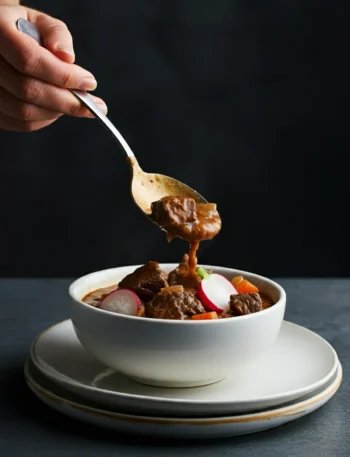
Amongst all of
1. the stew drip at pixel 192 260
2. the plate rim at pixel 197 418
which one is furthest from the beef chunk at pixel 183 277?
the plate rim at pixel 197 418

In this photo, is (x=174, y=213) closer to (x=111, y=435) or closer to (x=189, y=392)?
(x=189, y=392)

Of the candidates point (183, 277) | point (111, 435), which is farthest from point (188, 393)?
point (183, 277)

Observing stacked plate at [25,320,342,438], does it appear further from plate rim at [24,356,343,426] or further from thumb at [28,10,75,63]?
thumb at [28,10,75,63]

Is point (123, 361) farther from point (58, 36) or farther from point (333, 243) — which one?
point (333, 243)

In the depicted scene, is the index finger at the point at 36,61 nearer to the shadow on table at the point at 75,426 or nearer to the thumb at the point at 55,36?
the thumb at the point at 55,36

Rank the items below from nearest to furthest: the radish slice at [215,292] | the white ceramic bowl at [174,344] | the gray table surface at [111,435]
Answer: the gray table surface at [111,435] → the white ceramic bowl at [174,344] → the radish slice at [215,292]
